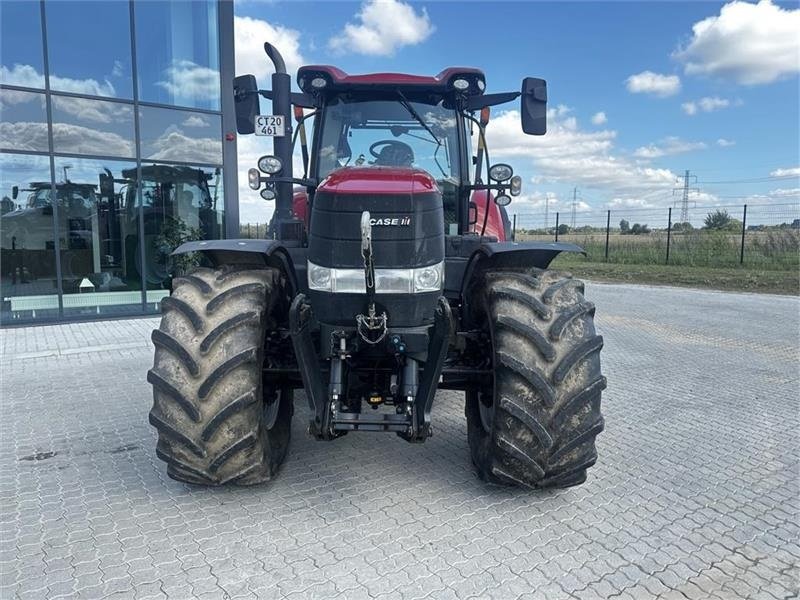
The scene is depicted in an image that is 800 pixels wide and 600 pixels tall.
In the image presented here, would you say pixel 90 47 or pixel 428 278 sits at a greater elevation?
pixel 90 47

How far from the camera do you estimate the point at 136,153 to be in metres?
10.4

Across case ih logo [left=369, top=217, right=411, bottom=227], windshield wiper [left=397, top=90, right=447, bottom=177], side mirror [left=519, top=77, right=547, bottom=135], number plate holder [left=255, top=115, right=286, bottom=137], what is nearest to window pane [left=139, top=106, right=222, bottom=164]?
number plate holder [left=255, top=115, right=286, bottom=137]

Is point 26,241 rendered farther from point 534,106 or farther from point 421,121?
point 534,106

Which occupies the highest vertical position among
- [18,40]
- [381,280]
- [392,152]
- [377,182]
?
[18,40]

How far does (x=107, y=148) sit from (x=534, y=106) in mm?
8583

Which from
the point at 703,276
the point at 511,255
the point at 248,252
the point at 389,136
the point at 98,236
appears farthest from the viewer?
the point at 703,276

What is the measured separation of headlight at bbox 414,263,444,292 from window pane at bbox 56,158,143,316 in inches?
356

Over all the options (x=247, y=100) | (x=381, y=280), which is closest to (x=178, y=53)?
(x=247, y=100)

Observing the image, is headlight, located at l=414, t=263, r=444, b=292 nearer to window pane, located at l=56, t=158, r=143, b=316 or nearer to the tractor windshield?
the tractor windshield

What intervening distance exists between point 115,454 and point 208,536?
153 centimetres

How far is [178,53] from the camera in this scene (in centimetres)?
1089

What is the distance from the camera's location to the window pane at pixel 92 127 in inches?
383

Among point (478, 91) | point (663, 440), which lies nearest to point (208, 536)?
point (663, 440)

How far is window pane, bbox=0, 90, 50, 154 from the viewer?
9.30 m
